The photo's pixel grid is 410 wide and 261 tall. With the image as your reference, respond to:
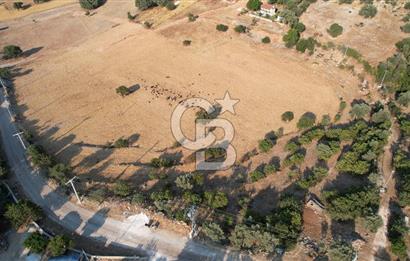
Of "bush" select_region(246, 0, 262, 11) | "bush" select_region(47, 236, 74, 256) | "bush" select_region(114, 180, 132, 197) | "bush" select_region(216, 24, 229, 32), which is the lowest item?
"bush" select_region(114, 180, 132, 197)

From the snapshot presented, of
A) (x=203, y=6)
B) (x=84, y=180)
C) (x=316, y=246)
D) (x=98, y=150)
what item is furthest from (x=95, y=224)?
(x=203, y=6)

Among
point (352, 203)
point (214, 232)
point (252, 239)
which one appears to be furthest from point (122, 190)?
point (352, 203)

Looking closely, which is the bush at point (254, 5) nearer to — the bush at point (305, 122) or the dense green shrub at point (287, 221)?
the bush at point (305, 122)

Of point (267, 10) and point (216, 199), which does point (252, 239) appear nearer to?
point (216, 199)

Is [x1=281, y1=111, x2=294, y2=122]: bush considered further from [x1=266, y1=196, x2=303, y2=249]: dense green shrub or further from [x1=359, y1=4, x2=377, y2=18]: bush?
[x1=359, y1=4, x2=377, y2=18]: bush

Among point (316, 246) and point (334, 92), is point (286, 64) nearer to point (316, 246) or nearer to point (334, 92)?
point (334, 92)

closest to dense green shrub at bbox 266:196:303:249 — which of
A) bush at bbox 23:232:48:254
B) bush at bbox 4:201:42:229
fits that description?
bush at bbox 23:232:48:254
